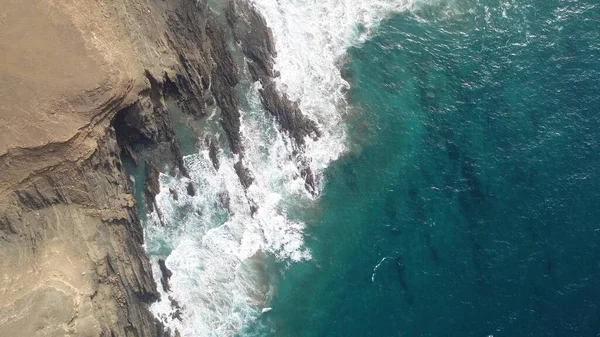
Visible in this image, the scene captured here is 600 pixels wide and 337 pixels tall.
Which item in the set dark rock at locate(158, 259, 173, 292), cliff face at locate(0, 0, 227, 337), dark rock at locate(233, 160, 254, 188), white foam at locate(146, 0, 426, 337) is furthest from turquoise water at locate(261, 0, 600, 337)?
cliff face at locate(0, 0, 227, 337)

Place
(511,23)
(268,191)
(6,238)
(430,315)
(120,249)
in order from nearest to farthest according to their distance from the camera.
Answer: (6,238) < (120,249) < (430,315) < (268,191) < (511,23)

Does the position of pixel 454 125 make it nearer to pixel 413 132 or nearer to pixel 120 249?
pixel 413 132

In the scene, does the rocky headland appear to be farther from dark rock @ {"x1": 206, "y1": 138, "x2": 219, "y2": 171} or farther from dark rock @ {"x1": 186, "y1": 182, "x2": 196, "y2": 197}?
dark rock @ {"x1": 206, "y1": 138, "x2": 219, "y2": 171}

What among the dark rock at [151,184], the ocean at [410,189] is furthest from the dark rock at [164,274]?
the dark rock at [151,184]

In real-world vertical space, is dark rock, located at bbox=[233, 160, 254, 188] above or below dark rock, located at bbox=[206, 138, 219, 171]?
below

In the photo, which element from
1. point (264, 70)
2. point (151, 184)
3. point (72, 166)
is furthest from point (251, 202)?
point (72, 166)

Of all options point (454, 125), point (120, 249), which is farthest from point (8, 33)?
point (454, 125)

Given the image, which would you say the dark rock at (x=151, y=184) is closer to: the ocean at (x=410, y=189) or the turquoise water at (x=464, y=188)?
the ocean at (x=410, y=189)
